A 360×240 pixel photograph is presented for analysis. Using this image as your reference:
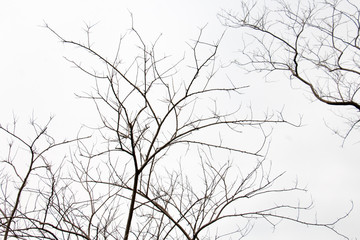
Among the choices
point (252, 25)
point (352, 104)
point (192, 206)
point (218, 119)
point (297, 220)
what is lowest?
point (297, 220)

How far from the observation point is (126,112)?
9.05 feet

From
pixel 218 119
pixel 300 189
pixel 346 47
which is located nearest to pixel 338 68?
pixel 346 47

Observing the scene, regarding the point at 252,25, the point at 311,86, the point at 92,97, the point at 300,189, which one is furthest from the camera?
the point at 252,25

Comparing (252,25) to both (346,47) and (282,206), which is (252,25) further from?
(282,206)

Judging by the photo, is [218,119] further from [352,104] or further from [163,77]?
[352,104]

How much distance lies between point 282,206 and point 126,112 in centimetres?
168

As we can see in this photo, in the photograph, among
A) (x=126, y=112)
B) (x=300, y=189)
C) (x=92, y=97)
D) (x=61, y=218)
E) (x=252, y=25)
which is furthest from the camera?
(x=252, y=25)

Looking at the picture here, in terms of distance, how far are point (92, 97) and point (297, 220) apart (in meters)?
2.07

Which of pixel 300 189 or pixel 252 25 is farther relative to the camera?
pixel 252 25

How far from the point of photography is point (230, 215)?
10.7ft

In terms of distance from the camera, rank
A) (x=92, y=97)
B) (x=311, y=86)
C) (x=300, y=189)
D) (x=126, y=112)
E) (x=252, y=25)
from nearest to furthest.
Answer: (x=126, y=112), (x=92, y=97), (x=300, y=189), (x=311, y=86), (x=252, y=25)

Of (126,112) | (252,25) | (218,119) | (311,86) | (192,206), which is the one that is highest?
(252,25)

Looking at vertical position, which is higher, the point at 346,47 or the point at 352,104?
the point at 346,47

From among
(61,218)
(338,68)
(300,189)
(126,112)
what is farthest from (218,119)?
(338,68)
